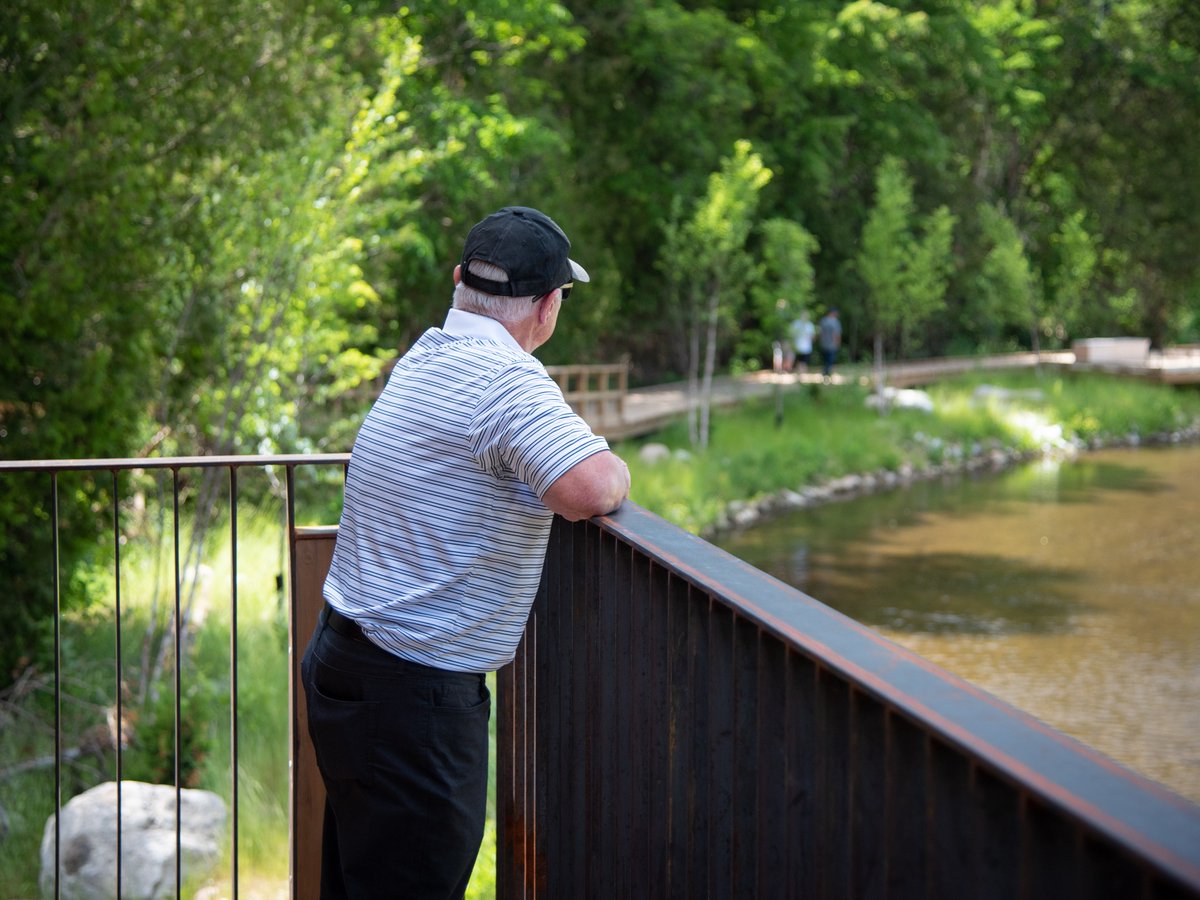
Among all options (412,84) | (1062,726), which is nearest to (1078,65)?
(412,84)

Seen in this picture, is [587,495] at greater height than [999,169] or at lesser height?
lesser

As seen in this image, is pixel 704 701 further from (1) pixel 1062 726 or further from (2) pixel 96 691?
(1) pixel 1062 726

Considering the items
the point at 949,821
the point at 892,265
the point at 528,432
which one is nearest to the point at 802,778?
the point at 949,821

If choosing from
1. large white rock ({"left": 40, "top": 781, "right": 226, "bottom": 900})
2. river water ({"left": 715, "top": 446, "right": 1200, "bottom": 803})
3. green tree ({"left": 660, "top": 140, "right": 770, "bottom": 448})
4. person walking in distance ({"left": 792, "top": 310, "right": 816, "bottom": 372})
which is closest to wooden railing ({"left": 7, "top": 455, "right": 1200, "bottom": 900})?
large white rock ({"left": 40, "top": 781, "right": 226, "bottom": 900})

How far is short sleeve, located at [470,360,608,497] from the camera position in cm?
266

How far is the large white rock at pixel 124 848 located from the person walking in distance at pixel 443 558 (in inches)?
138

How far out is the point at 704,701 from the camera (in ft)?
8.07

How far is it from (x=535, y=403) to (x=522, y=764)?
127 cm

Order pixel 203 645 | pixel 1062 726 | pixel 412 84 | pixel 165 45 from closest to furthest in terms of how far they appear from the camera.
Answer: pixel 165 45 < pixel 203 645 < pixel 1062 726 < pixel 412 84

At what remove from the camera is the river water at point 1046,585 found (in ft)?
37.0

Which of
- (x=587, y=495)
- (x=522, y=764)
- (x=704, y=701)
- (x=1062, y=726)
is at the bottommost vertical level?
(x=1062, y=726)

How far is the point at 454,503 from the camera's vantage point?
2.78 meters

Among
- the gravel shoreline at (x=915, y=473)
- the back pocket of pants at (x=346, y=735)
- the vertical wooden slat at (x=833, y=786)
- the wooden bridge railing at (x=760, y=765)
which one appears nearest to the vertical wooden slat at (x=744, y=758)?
the wooden bridge railing at (x=760, y=765)

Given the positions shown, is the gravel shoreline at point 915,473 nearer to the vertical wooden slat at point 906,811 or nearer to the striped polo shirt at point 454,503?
Answer: the striped polo shirt at point 454,503
